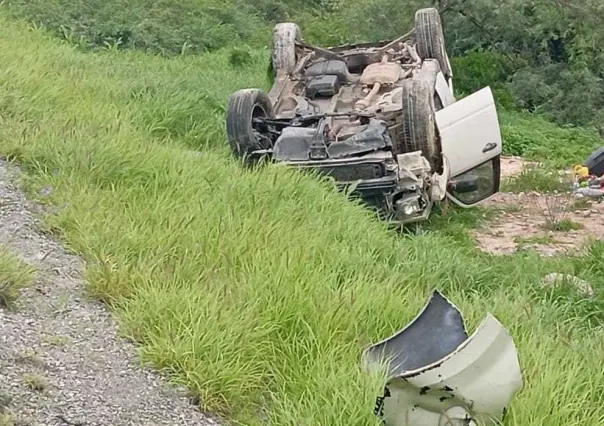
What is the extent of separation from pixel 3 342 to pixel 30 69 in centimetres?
432

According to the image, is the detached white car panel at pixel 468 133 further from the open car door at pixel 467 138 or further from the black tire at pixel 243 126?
the black tire at pixel 243 126

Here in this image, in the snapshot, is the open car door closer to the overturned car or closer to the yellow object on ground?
the overturned car

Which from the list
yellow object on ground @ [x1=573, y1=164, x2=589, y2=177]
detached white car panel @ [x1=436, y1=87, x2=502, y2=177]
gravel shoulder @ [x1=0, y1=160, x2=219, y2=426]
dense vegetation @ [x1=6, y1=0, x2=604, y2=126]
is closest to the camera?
gravel shoulder @ [x1=0, y1=160, x2=219, y2=426]

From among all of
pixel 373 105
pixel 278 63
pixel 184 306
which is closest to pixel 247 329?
pixel 184 306

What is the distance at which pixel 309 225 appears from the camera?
4758 millimetres

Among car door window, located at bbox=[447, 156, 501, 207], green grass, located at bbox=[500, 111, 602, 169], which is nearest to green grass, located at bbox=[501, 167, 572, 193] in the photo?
green grass, located at bbox=[500, 111, 602, 169]

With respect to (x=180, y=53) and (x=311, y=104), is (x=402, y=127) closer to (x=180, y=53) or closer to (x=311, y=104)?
(x=311, y=104)

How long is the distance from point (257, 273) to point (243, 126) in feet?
11.9

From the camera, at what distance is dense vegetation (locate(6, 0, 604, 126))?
13914mm

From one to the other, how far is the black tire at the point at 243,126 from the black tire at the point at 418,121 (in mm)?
1185

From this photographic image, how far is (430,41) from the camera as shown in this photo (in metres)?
9.26

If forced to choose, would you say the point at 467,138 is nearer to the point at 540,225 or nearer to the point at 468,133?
the point at 468,133

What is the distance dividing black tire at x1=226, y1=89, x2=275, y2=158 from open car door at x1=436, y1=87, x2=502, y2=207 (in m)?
1.55

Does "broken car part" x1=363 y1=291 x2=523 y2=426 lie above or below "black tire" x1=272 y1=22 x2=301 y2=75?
above
